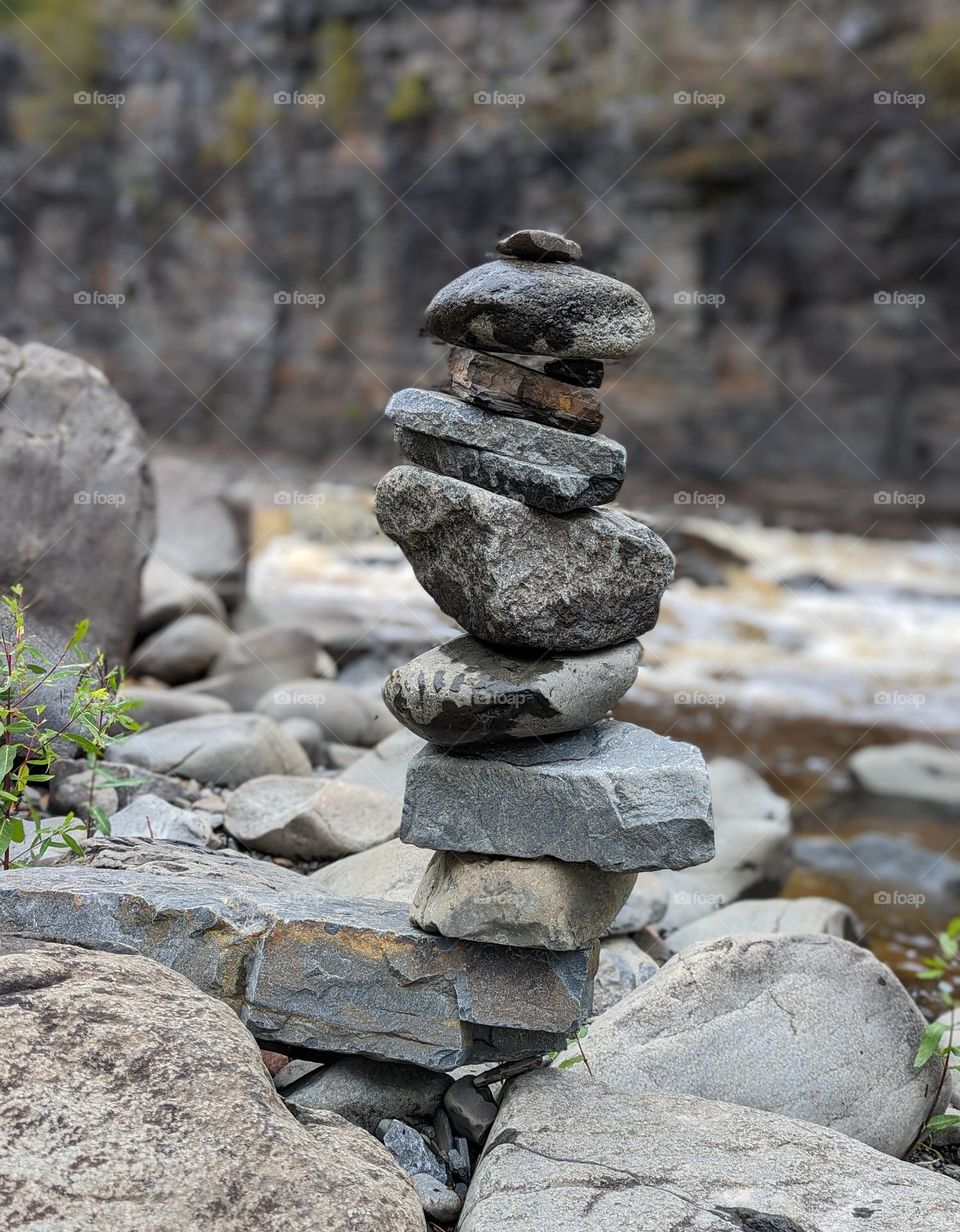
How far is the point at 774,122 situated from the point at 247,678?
17297 mm

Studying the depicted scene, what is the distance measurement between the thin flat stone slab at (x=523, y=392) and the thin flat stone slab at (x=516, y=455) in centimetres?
6

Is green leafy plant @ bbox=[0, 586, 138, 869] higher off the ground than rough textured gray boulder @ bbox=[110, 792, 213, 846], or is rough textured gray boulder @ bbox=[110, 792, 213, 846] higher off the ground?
green leafy plant @ bbox=[0, 586, 138, 869]

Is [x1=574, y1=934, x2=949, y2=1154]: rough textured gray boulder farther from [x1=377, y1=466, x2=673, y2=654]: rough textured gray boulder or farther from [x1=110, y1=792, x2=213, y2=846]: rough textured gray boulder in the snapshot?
[x1=110, y1=792, x2=213, y2=846]: rough textured gray boulder

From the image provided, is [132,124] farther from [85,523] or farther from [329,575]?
[85,523]

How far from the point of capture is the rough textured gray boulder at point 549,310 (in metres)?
4.00

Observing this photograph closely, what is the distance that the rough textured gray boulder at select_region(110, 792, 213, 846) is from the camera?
548cm

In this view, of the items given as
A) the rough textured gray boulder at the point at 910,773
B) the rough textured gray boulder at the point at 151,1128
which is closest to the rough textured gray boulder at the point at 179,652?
the rough textured gray boulder at the point at 910,773

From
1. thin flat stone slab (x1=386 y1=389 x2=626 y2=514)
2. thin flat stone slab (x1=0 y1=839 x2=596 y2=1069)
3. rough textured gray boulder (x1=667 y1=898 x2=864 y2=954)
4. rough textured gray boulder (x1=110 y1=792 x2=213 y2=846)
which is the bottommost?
rough textured gray boulder (x1=667 y1=898 x2=864 y2=954)

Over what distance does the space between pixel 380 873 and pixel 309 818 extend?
634 mm

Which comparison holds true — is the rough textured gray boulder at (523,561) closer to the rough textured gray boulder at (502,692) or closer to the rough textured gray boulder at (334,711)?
the rough textured gray boulder at (502,692)

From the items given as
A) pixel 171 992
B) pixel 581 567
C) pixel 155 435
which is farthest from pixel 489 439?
pixel 155 435

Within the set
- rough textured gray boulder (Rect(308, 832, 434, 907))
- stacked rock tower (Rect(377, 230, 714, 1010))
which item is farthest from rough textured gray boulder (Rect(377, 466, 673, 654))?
rough textured gray boulder (Rect(308, 832, 434, 907))

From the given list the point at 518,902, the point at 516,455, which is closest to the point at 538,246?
the point at 516,455

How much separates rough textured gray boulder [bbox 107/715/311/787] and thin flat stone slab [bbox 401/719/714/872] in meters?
2.68
